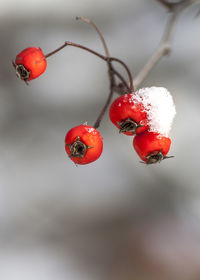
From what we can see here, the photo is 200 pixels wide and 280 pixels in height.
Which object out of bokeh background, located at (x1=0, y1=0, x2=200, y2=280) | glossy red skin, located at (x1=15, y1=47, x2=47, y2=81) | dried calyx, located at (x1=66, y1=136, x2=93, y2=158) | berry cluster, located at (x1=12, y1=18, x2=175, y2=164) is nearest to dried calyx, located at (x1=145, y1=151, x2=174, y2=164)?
berry cluster, located at (x1=12, y1=18, x2=175, y2=164)

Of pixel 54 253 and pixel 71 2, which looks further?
pixel 71 2

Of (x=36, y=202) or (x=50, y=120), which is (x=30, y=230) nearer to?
(x=36, y=202)

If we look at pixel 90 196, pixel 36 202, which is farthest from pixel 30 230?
pixel 90 196

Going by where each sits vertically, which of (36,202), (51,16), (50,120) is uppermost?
(51,16)

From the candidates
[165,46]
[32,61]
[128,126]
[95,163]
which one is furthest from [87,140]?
[95,163]

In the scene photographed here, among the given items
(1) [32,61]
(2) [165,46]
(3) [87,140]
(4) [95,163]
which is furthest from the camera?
(4) [95,163]

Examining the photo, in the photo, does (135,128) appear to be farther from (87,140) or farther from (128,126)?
(87,140)

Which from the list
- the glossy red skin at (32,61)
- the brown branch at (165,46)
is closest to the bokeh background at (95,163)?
the brown branch at (165,46)
